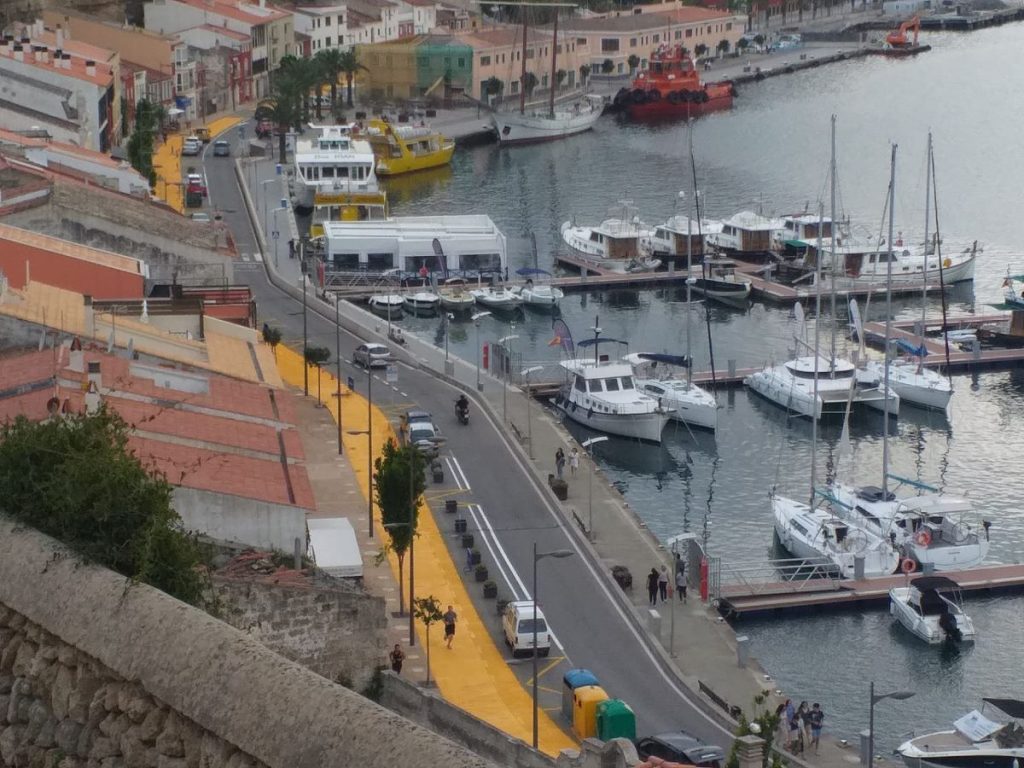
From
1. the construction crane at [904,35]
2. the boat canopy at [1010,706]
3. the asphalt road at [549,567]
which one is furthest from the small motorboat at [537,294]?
the construction crane at [904,35]

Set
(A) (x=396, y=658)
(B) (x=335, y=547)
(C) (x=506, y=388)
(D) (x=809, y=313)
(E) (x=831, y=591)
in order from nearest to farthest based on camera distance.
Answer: (A) (x=396, y=658) < (B) (x=335, y=547) < (E) (x=831, y=591) < (C) (x=506, y=388) < (D) (x=809, y=313)

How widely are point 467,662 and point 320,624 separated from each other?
29.5 feet

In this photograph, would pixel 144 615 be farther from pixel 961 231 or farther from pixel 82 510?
pixel 961 231

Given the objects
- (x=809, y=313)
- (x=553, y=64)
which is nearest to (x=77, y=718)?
(x=809, y=313)

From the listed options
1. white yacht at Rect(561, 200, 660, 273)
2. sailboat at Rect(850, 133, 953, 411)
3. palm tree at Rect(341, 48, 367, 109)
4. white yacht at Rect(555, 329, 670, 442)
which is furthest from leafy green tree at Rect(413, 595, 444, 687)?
palm tree at Rect(341, 48, 367, 109)

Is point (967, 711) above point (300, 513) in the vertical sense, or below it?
below

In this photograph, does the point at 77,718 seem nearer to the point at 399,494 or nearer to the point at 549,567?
the point at 399,494

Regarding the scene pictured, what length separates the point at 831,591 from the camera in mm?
52750

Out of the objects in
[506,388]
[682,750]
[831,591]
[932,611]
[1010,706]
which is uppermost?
[506,388]

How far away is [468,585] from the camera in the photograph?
154 feet

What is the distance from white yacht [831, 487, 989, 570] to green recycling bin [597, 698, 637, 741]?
18.9m

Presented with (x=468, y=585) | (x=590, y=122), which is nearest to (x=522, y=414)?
(x=468, y=585)

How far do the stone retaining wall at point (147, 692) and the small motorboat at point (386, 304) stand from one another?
7519 cm

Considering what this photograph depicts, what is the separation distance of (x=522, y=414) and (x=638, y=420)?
501cm
